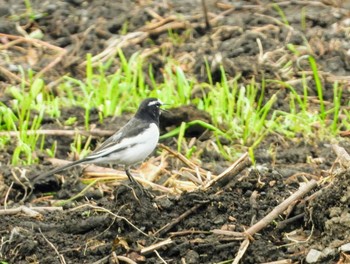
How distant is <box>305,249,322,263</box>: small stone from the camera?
5816mm

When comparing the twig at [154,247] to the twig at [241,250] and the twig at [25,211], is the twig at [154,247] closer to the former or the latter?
the twig at [241,250]

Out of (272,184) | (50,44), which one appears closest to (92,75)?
(50,44)

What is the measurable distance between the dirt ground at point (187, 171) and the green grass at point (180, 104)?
0.11 m

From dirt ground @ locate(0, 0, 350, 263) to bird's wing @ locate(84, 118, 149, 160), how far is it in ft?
0.90

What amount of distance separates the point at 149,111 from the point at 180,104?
5.17 feet

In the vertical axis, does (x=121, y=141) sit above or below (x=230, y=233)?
below

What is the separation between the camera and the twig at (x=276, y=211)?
617 centimetres

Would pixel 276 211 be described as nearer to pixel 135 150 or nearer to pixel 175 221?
pixel 175 221

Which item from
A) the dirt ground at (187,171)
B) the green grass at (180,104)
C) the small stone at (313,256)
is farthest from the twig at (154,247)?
the green grass at (180,104)

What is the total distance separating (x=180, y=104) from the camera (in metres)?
9.55

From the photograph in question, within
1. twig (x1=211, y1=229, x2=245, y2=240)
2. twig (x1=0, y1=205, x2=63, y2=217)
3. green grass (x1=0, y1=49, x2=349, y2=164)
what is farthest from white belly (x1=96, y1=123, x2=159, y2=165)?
twig (x1=211, y1=229, x2=245, y2=240)

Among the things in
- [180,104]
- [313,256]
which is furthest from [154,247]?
[180,104]

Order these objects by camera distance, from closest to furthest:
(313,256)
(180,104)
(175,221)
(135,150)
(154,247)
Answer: (313,256)
(154,247)
(175,221)
(135,150)
(180,104)

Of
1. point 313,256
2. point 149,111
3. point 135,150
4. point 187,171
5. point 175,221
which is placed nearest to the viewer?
point 313,256
